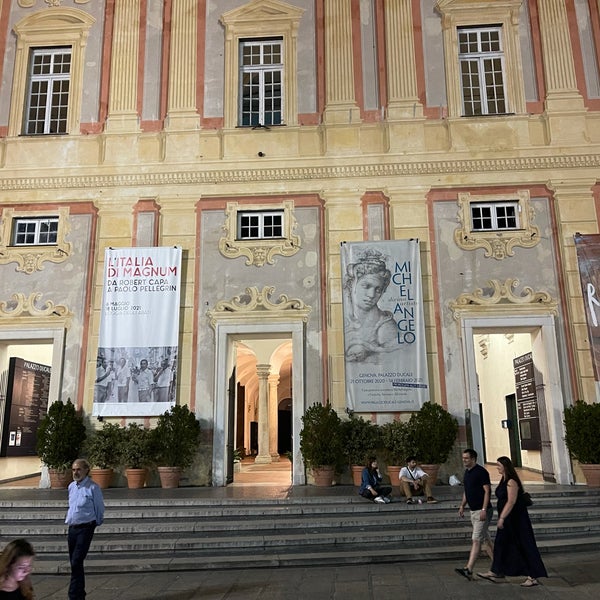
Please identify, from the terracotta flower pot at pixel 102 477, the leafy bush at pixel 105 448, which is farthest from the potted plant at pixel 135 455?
the terracotta flower pot at pixel 102 477

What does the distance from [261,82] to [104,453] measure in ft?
28.6

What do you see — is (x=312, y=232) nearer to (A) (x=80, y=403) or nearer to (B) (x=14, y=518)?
(A) (x=80, y=403)

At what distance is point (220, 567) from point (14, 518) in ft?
12.0

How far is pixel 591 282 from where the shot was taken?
1227 cm

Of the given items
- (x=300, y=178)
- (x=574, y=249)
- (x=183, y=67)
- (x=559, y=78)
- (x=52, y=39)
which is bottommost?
(x=574, y=249)

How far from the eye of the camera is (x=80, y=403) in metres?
12.3

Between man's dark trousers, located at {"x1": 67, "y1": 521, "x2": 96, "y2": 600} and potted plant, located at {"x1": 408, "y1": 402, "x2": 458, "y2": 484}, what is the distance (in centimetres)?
672

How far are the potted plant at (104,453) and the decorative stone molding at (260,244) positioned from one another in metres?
4.21

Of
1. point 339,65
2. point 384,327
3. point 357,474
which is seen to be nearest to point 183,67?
point 339,65

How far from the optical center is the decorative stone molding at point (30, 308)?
12773 millimetres

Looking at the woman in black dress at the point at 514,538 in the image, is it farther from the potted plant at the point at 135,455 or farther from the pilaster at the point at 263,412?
the pilaster at the point at 263,412

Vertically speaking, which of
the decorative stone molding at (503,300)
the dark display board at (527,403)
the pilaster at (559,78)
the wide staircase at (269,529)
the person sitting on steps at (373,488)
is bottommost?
the wide staircase at (269,529)

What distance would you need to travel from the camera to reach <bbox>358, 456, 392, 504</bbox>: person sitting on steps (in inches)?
370

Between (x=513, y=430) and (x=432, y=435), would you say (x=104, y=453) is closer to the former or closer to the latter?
(x=432, y=435)
